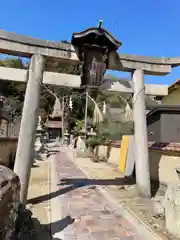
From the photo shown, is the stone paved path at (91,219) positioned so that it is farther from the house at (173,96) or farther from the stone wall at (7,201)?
the house at (173,96)

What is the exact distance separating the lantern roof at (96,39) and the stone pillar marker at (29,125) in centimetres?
116

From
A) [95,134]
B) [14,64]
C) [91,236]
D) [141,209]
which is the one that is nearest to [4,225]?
[91,236]

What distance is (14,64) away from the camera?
27.9 metres

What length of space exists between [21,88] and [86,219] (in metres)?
24.9

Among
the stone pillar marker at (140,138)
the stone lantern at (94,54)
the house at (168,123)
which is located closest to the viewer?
the stone lantern at (94,54)

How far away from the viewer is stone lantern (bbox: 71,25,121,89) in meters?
6.04

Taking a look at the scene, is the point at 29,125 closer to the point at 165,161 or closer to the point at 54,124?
the point at 165,161

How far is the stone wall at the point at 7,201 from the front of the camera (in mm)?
2578

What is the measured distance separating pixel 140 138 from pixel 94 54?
3.02 m

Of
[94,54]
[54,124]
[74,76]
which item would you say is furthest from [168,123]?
[54,124]

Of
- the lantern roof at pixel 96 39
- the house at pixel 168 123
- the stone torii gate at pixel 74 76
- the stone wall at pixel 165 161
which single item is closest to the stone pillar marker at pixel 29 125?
the stone torii gate at pixel 74 76

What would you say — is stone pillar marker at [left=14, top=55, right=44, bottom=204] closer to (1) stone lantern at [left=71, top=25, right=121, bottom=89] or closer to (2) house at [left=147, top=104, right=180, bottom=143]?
(1) stone lantern at [left=71, top=25, right=121, bottom=89]

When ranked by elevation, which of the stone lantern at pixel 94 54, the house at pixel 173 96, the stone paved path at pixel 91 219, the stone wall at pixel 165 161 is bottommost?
the stone paved path at pixel 91 219

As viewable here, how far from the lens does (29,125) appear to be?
5.76 meters
